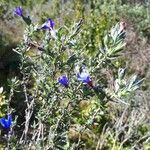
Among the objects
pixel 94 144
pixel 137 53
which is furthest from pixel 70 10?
pixel 94 144

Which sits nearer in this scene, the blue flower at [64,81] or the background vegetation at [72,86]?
the blue flower at [64,81]

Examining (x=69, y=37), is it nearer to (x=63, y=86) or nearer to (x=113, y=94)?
(x=63, y=86)

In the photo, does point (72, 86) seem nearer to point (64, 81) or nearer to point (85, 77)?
point (64, 81)

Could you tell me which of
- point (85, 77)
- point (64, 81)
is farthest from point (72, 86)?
point (85, 77)

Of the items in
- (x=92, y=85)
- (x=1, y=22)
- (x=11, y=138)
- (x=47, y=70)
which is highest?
(x=1, y=22)

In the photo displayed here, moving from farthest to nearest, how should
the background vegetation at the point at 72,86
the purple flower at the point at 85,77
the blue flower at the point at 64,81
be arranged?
the background vegetation at the point at 72,86 → the blue flower at the point at 64,81 → the purple flower at the point at 85,77

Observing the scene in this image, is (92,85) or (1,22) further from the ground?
(1,22)

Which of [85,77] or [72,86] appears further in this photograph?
[72,86]

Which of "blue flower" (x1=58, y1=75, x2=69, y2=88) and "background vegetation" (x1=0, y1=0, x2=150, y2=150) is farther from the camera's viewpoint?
"background vegetation" (x1=0, y1=0, x2=150, y2=150)
